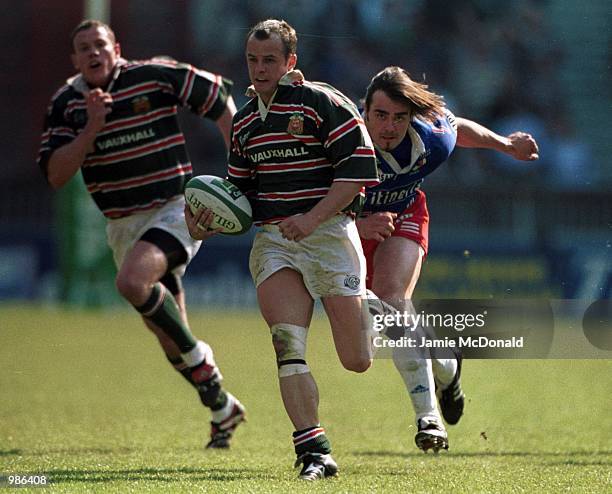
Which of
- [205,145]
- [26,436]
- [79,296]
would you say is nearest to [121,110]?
[26,436]

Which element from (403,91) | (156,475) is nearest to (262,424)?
(156,475)

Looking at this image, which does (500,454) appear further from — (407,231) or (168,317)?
(168,317)

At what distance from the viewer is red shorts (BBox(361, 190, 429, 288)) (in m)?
6.18

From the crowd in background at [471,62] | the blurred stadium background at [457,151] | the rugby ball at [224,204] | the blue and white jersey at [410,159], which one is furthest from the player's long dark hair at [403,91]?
the crowd in background at [471,62]

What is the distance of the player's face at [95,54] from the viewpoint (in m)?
6.83

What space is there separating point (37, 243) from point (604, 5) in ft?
26.2

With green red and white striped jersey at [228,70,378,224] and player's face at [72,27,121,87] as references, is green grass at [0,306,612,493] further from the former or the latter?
player's face at [72,27,121,87]

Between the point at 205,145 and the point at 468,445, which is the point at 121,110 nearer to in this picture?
the point at 468,445

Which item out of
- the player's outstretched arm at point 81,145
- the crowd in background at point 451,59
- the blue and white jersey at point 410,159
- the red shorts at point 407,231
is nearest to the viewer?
the blue and white jersey at point 410,159

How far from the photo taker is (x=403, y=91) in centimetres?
557

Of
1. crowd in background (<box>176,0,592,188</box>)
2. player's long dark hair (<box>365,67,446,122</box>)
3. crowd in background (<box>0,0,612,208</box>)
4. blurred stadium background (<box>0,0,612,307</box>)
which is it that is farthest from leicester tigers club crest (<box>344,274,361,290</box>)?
crowd in background (<box>176,0,592,188</box>)

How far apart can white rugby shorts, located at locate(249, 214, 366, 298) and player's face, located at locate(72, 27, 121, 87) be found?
2.14m

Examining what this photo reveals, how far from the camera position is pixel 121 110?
695cm

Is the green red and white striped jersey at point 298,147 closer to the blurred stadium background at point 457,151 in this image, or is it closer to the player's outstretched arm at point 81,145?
the player's outstretched arm at point 81,145
